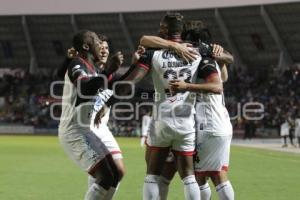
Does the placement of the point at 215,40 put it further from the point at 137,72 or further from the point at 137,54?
the point at 137,72

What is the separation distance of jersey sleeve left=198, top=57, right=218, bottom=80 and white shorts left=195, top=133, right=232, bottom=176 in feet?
2.60

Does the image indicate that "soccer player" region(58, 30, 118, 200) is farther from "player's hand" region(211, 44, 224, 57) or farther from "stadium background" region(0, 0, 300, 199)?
"stadium background" region(0, 0, 300, 199)

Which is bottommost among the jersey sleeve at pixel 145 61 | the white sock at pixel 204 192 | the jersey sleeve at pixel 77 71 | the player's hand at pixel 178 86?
the white sock at pixel 204 192

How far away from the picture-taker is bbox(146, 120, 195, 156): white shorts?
7.26m

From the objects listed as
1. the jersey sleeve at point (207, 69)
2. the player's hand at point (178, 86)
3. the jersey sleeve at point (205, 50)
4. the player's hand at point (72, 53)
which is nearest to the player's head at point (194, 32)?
the jersey sleeve at point (205, 50)

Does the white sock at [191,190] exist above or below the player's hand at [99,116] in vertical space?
below

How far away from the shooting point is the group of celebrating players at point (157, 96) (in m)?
7.10

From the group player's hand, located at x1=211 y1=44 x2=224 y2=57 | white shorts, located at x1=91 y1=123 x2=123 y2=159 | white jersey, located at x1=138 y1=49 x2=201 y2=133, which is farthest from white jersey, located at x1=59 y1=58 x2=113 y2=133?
player's hand, located at x1=211 y1=44 x2=224 y2=57

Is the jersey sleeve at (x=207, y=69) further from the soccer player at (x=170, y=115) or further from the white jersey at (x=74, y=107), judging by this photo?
the white jersey at (x=74, y=107)

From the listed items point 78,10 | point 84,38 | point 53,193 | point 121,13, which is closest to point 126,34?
point 121,13

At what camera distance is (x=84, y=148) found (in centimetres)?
727

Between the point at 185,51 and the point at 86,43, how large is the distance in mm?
1086

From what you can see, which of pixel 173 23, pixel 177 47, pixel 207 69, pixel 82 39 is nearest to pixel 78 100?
pixel 82 39

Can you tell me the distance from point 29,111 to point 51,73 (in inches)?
207
